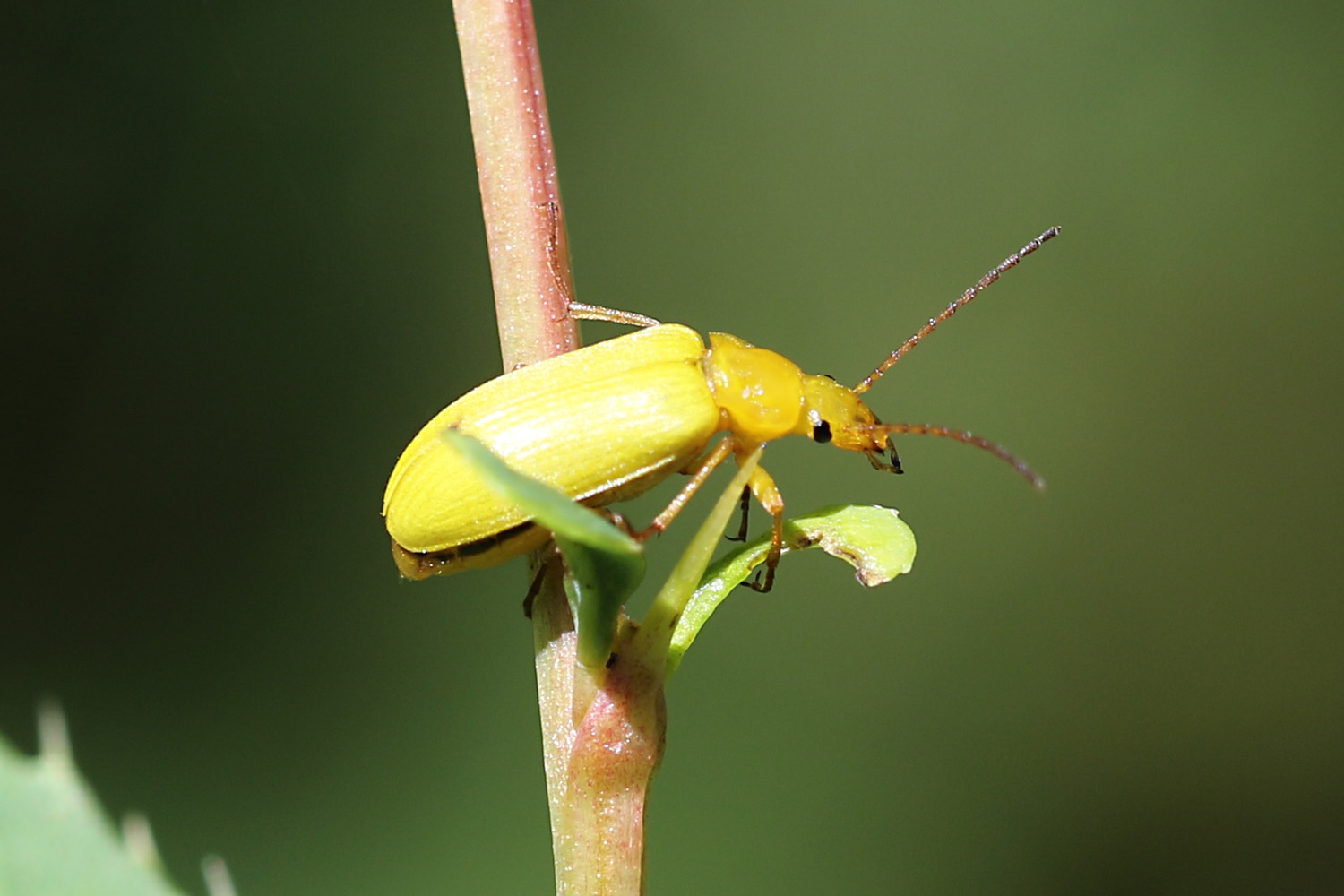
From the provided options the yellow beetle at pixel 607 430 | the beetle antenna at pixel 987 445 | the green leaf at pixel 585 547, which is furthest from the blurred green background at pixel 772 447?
Answer: the green leaf at pixel 585 547

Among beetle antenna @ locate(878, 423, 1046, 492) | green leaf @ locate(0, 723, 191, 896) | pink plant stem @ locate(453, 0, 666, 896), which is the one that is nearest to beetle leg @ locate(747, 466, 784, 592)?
beetle antenna @ locate(878, 423, 1046, 492)

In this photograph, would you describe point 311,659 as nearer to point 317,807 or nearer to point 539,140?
point 317,807

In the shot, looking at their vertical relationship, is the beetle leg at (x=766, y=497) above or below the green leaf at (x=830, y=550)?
above

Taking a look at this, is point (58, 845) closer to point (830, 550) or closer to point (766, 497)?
point (830, 550)

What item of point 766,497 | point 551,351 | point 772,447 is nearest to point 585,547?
point 551,351

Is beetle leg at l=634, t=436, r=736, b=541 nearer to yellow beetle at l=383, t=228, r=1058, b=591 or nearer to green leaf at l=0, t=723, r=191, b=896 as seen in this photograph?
yellow beetle at l=383, t=228, r=1058, b=591

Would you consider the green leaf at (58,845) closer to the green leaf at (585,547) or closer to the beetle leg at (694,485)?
the green leaf at (585,547)

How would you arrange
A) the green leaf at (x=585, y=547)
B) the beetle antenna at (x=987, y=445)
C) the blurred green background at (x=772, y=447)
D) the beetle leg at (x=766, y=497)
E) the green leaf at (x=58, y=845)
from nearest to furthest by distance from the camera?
the green leaf at (x=585, y=547), the green leaf at (x=58, y=845), the beetle antenna at (x=987, y=445), the beetle leg at (x=766, y=497), the blurred green background at (x=772, y=447)
